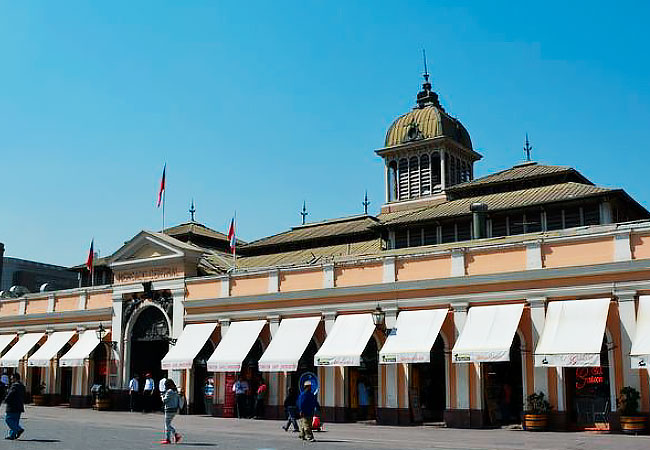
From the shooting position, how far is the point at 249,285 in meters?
35.2

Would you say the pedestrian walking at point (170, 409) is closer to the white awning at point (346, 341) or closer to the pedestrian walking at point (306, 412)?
the pedestrian walking at point (306, 412)

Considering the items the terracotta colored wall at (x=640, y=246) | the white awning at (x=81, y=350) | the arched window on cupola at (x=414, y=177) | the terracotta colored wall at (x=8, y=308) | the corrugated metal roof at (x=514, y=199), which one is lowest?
the white awning at (x=81, y=350)

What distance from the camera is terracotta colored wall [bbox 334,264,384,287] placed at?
102 ft

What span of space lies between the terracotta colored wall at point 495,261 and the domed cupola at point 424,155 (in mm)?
20011

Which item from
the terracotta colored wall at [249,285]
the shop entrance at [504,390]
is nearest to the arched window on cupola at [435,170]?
the terracotta colored wall at [249,285]

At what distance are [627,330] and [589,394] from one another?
261 centimetres

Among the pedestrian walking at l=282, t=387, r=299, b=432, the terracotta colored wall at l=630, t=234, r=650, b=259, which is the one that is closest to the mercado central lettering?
the terracotta colored wall at l=630, t=234, r=650, b=259

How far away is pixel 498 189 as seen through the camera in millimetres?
37125

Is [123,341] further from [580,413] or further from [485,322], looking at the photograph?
[580,413]

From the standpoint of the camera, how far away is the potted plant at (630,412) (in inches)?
938

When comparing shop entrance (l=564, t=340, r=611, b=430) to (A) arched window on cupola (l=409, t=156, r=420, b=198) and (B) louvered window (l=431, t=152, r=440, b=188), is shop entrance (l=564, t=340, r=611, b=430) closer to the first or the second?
(B) louvered window (l=431, t=152, r=440, b=188)

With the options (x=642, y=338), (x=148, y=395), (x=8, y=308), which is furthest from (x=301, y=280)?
(x=8, y=308)

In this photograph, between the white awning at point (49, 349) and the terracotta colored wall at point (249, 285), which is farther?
the white awning at point (49, 349)

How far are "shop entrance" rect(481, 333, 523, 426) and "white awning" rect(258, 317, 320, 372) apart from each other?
7.37 metres
